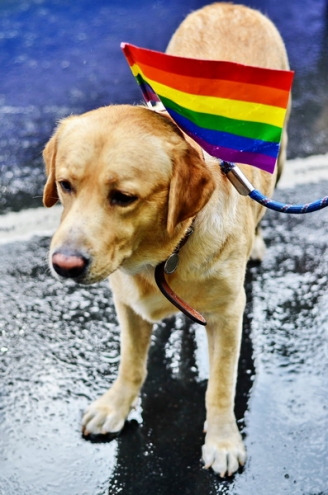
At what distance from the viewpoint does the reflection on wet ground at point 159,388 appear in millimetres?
2895

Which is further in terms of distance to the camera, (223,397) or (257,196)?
(223,397)

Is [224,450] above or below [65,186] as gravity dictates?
below

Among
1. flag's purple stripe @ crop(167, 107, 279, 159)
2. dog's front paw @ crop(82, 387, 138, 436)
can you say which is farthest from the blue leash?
dog's front paw @ crop(82, 387, 138, 436)

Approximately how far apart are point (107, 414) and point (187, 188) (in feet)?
4.12

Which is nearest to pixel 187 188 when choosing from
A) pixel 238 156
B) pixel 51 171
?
pixel 238 156

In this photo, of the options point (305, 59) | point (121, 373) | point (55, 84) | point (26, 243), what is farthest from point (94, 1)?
point (121, 373)

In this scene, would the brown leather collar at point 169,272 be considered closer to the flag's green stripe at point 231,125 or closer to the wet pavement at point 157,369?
the flag's green stripe at point 231,125

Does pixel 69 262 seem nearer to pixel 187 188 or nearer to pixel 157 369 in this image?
pixel 187 188

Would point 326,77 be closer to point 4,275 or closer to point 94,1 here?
point 94,1

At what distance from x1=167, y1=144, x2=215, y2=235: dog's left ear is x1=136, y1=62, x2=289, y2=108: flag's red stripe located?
0.86ft

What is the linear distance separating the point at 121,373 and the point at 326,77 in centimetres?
390

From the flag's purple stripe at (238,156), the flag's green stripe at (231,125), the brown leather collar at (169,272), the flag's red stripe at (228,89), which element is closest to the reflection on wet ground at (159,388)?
the brown leather collar at (169,272)

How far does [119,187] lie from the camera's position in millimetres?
2270

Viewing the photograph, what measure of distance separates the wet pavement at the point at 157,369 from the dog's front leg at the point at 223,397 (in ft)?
0.23
